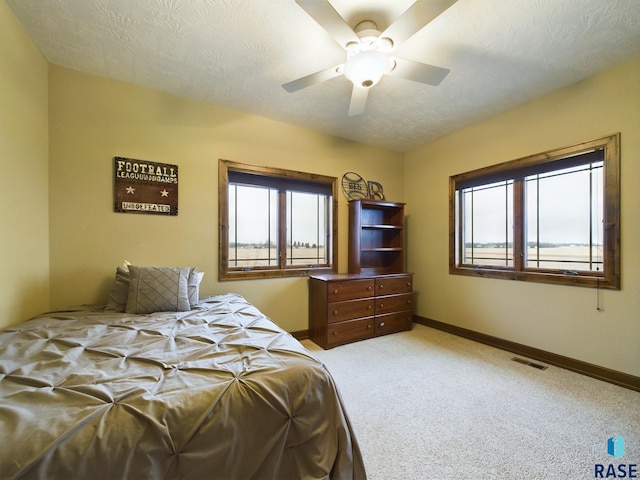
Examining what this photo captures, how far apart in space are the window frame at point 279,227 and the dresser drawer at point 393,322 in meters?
0.88

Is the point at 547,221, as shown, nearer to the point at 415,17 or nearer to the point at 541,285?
the point at 541,285

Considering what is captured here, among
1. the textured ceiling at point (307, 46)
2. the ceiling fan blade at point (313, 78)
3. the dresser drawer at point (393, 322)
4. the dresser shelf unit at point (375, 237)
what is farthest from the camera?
the dresser shelf unit at point (375, 237)

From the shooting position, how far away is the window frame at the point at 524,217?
2184mm

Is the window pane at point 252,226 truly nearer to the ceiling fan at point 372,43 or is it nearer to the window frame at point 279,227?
the window frame at point 279,227

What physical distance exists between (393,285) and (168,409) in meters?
2.93

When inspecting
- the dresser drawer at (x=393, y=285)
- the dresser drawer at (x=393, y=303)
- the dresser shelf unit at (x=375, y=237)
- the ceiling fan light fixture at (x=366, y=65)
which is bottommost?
the dresser drawer at (x=393, y=303)

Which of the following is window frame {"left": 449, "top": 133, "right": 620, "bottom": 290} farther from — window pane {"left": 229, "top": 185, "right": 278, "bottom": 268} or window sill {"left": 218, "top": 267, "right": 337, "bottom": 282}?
window pane {"left": 229, "top": 185, "right": 278, "bottom": 268}

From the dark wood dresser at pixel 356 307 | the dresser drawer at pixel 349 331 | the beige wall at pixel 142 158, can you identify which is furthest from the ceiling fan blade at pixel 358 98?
the dresser drawer at pixel 349 331

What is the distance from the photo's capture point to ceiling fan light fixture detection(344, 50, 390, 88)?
1.64m

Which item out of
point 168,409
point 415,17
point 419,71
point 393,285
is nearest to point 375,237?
point 393,285

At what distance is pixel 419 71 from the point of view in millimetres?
1801

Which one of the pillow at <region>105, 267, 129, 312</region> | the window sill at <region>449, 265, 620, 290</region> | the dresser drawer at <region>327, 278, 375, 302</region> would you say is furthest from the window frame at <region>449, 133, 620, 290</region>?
the pillow at <region>105, 267, 129, 312</region>

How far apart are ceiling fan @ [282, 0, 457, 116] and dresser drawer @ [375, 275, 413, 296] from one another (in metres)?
2.15

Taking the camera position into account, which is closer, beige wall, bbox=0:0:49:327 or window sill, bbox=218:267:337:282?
beige wall, bbox=0:0:49:327
